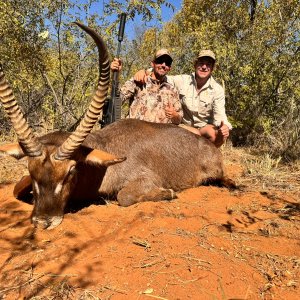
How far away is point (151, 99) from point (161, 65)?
0.66 metres

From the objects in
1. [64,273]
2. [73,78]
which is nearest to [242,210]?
[64,273]

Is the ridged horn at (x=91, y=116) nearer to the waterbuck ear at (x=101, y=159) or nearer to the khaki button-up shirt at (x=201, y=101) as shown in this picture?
the waterbuck ear at (x=101, y=159)

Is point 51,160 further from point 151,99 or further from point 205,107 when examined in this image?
point 205,107

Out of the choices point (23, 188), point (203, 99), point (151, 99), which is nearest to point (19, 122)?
point (23, 188)

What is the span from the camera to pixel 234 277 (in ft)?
9.20

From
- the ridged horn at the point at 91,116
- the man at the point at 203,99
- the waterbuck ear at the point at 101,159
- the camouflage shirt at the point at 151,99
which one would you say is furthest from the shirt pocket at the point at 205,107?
the ridged horn at the point at 91,116

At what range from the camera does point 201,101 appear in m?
7.20

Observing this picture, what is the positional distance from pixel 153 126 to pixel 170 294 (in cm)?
352

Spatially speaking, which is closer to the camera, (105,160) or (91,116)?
(91,116)

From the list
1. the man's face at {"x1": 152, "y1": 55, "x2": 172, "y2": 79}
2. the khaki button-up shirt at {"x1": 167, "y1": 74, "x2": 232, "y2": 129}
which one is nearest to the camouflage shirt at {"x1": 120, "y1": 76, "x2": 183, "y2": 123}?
the man's face at {"x1": 152, "y1": 55, "x2": 172, "y2": 79}

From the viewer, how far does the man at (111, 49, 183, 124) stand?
22.6 ft

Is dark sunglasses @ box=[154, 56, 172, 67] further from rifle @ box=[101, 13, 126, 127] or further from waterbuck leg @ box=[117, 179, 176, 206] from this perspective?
waterbuck leg @ box=[117, 179, 176, 206]

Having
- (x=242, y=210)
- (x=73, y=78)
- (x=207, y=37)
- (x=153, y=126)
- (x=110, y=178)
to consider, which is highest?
(x=207, y=37)

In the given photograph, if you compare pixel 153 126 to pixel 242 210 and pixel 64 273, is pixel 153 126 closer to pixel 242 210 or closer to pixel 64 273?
pixel 242 210
